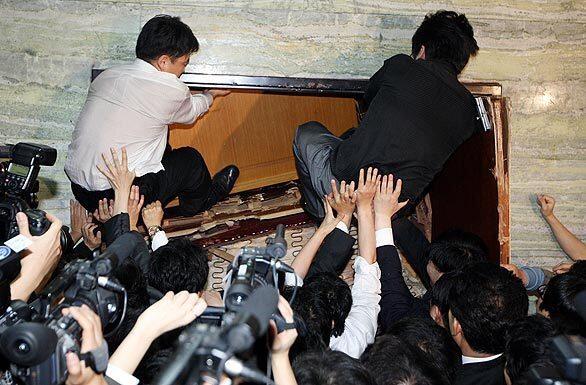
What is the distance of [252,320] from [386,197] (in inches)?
65.8

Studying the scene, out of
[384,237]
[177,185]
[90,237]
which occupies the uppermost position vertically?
[384,237]

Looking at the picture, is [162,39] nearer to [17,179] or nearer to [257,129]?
[17,179]

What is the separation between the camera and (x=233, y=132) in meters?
4.25

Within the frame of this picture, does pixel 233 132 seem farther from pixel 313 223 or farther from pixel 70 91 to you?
pixel 70 91

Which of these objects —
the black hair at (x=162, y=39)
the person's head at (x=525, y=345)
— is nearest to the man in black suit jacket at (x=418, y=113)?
the black hair at (x=162, y=39)

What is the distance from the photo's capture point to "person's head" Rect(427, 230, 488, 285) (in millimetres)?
3170

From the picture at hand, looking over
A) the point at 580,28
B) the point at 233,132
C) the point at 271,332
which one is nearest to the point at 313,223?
the point at 233,132

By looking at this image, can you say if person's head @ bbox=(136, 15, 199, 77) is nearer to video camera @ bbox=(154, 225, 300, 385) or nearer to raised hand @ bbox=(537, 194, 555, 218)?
video camera @ bbox=(154, 225, 300, 385)

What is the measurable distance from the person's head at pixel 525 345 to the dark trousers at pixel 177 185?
1860 mm

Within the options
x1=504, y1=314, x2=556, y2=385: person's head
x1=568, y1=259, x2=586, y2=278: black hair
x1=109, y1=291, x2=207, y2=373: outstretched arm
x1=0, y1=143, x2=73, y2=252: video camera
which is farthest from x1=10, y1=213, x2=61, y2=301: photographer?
x1=568, y1=259, x2=586, y2=278: black hair

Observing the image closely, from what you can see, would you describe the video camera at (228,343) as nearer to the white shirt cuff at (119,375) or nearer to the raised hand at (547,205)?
the white shirt cuff at (119,375)

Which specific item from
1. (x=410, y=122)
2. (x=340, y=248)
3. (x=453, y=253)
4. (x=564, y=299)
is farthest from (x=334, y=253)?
(x=564, y=299)

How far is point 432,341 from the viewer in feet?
8.10

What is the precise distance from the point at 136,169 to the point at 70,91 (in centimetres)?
49
